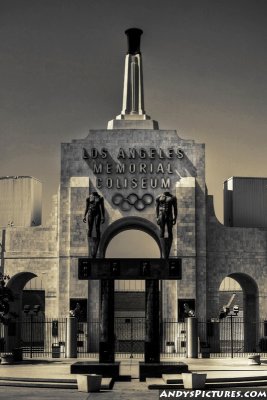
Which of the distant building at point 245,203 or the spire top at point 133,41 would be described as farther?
the distant building at point 245,203

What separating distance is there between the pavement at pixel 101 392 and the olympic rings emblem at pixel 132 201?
14144 mm

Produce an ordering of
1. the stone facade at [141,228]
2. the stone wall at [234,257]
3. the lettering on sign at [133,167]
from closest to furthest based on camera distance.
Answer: the stone facade at [141,228] → the lettering on sign at [133,167] → the stone wall at [234,257]

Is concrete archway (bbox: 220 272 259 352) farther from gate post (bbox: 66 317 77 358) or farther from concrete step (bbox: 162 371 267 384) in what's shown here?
concrete step (bbox: 162 371 267 384)

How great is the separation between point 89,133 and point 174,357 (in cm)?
1844

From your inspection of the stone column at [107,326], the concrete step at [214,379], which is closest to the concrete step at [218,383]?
the concrete step at [214,379]

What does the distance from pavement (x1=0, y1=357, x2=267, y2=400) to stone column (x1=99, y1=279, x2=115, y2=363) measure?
1.60 m

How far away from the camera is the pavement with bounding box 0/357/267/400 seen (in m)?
30.8

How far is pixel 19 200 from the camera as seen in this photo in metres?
71.9

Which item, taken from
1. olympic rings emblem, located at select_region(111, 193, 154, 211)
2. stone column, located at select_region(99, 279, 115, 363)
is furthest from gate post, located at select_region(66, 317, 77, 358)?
stone column, located at select_region(99, 279, 115, 363)

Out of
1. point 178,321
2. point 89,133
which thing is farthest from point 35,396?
point 89,133

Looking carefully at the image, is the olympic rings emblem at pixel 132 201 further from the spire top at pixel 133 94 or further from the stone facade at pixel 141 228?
the spire top at pixel 133 94

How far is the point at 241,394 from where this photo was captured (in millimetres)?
30750

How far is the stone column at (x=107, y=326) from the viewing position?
3766cm

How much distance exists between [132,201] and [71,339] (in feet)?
42.0
